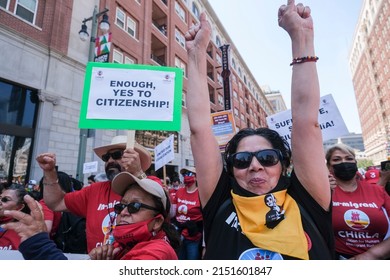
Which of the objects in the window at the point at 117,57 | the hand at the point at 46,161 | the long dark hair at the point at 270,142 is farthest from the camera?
the window at the point at 117,57

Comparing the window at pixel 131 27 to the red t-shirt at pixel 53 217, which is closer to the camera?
the red t-shirt at pixel 53 217

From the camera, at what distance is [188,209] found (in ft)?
13.6

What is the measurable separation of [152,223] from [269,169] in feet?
2.91

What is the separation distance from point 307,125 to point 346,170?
5.29 ft

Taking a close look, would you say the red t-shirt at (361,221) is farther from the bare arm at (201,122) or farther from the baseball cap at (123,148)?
the baseball cap at (123,148)

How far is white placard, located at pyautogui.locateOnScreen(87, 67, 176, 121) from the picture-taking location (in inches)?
95.7

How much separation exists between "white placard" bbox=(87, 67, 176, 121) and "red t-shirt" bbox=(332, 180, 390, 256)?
1.89m

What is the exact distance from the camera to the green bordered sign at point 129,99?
7.86 ft

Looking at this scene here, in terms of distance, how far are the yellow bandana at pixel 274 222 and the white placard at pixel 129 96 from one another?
1461 millimetres

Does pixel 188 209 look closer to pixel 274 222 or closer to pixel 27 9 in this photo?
pixel 274 222

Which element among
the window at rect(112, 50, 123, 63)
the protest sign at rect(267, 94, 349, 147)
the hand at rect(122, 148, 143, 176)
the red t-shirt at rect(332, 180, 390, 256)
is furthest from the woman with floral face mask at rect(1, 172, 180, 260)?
the window at rect(112, 50, 123, 63)

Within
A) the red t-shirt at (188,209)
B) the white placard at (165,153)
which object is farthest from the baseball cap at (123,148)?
the white placard at (165,153)

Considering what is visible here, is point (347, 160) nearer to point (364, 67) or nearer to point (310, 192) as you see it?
point (310, 192)

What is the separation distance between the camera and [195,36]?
174 cm
